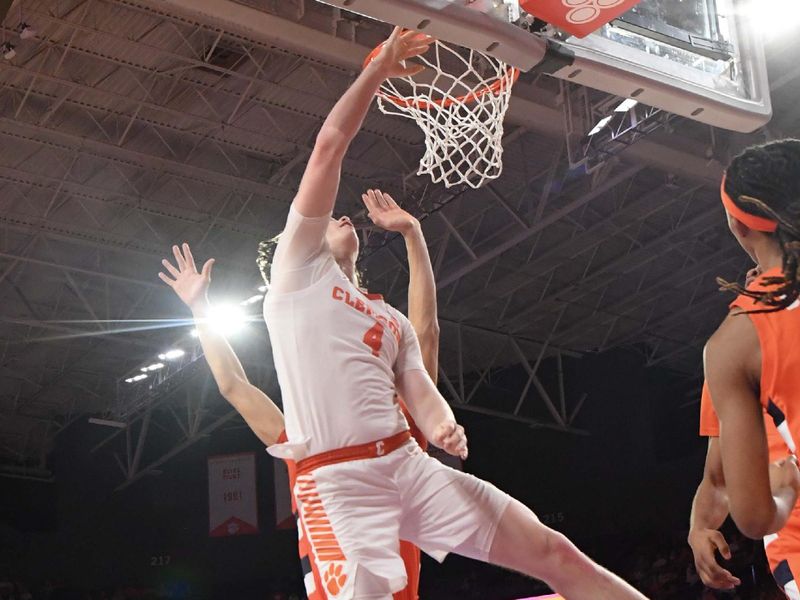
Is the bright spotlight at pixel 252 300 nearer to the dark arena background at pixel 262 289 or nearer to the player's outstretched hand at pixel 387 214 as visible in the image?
the dark arena background at pixel 262 289

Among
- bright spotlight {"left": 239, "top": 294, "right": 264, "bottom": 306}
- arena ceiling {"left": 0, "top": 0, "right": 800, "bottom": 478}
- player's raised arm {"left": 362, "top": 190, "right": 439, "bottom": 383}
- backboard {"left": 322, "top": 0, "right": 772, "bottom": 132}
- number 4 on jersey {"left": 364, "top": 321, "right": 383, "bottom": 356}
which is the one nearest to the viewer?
number 4 on jersey {"left": 364, "top": 321, "right": 383, "bottom": 356}

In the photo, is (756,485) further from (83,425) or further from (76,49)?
(83,425)

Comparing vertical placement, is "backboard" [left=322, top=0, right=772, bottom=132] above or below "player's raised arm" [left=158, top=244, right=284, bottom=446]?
above

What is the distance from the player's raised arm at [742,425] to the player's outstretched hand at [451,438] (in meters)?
1.13

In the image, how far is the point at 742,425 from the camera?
2.49m

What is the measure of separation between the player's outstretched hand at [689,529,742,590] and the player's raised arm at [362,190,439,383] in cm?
176

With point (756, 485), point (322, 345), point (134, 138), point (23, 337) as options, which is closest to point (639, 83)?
point (322, 345)

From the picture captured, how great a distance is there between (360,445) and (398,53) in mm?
1470

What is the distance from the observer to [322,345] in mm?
3875

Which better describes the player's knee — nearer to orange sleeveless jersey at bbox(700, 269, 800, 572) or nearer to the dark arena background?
orange sleeveless jersey at bbox(700, 269, 800, 572)

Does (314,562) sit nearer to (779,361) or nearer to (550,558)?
(550,558)

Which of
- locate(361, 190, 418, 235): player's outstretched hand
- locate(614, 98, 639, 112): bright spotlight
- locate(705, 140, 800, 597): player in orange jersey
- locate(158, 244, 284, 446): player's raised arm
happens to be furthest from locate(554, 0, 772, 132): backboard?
locate(614, 98, 639, 112): bright spotlight

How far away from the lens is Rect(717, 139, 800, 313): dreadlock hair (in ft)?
8.23

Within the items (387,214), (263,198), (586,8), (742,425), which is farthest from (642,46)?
(263,198)
